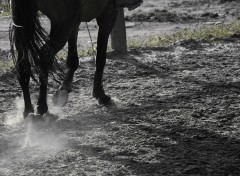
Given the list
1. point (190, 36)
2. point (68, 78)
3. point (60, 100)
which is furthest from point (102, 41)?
point (190, 36)

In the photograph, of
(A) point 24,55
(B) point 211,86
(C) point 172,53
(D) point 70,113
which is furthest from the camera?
(C) point 172,53

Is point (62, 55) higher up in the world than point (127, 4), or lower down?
lower down

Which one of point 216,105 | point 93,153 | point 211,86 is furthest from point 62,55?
point 93,153

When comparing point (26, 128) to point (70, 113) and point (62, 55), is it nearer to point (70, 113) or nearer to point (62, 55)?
point (70, 113)

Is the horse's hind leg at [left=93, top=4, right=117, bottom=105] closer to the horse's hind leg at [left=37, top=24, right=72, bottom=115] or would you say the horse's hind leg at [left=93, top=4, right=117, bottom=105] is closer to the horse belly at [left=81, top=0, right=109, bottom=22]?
the horse belly at [left=81, top=0, right=109, bottom=22]

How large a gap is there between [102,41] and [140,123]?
134 centimetres

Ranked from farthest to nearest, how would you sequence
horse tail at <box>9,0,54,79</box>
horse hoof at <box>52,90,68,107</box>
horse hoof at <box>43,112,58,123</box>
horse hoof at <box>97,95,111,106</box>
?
horse hoof at <box>97,95,111,106</box>, horse hoof at <box>52,90,68,107</box>, horse hoof at <box>43,112,58,123</box>, horse tail at <box>9,0,54,79</box>

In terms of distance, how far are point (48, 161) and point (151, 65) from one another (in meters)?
4.34

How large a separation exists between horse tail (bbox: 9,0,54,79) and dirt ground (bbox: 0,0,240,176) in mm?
723

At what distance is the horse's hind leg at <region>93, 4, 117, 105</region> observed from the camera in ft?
20.1

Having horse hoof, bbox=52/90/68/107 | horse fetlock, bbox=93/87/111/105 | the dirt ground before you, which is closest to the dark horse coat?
horse hoof, bbox=52/90/68/107

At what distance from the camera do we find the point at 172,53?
9.31m

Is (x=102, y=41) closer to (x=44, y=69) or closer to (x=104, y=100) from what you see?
(x=104, y=100)

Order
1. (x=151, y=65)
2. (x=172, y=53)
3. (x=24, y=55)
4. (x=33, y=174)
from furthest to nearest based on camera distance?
1. (x=172, y=53)
2. (x=151, y=65)
3. (x=24, y=55)
4. (x=33, y=174)
